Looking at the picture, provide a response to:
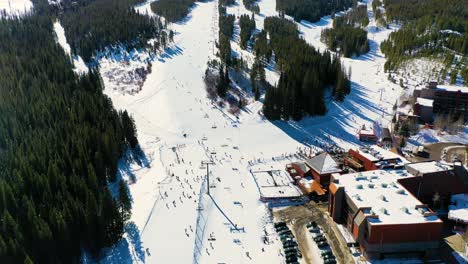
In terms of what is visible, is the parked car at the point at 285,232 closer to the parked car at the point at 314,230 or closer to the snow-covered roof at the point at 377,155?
the parked car at the point at 314,230


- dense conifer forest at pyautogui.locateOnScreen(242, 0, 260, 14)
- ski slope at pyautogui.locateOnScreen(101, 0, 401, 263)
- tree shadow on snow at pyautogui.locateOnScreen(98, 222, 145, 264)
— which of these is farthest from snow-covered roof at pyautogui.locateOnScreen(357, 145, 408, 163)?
dense conifer forest at pyautogui.locateOnScreen(242, 0, 260, 14)

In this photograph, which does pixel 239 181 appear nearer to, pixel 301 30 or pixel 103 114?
pixel 103 114

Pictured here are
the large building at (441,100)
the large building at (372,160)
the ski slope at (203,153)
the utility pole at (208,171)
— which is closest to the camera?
the ski slope at (203,153)

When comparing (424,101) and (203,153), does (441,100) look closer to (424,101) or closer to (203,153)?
(424,101)

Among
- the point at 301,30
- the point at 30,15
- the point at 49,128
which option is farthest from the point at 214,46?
the point at 30,15

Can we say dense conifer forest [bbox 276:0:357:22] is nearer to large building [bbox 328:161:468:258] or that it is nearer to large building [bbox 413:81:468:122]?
large building [bbox 413:81:468:122]

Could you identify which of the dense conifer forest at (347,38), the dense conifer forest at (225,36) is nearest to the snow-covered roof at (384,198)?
the dense conifer forest at (225,36)
